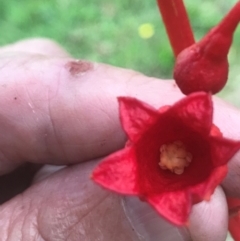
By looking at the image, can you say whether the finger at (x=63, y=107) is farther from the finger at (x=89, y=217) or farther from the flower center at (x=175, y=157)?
the flower center at (x=175, y=157)

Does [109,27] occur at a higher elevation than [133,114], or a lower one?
lower

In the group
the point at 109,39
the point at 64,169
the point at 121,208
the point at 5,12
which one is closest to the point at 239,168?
the point at 121,208

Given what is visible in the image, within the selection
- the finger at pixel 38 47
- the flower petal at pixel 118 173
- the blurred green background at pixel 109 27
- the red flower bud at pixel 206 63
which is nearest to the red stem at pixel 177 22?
the red flower bud at pixel 206 63

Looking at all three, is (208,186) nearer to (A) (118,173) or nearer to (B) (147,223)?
(A) (118,173)

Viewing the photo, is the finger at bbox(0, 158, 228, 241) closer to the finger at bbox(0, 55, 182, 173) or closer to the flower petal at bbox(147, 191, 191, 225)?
the finger at bbox(0, 55, 182, 173)

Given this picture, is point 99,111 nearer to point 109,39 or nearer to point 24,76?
point 24,76

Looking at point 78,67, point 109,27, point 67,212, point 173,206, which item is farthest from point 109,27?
point 173,206

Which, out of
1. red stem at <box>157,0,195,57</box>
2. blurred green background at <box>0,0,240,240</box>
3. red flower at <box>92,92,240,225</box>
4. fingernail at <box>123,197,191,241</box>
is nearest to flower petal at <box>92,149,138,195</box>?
red flower at <box>92,92,240,225</box>
